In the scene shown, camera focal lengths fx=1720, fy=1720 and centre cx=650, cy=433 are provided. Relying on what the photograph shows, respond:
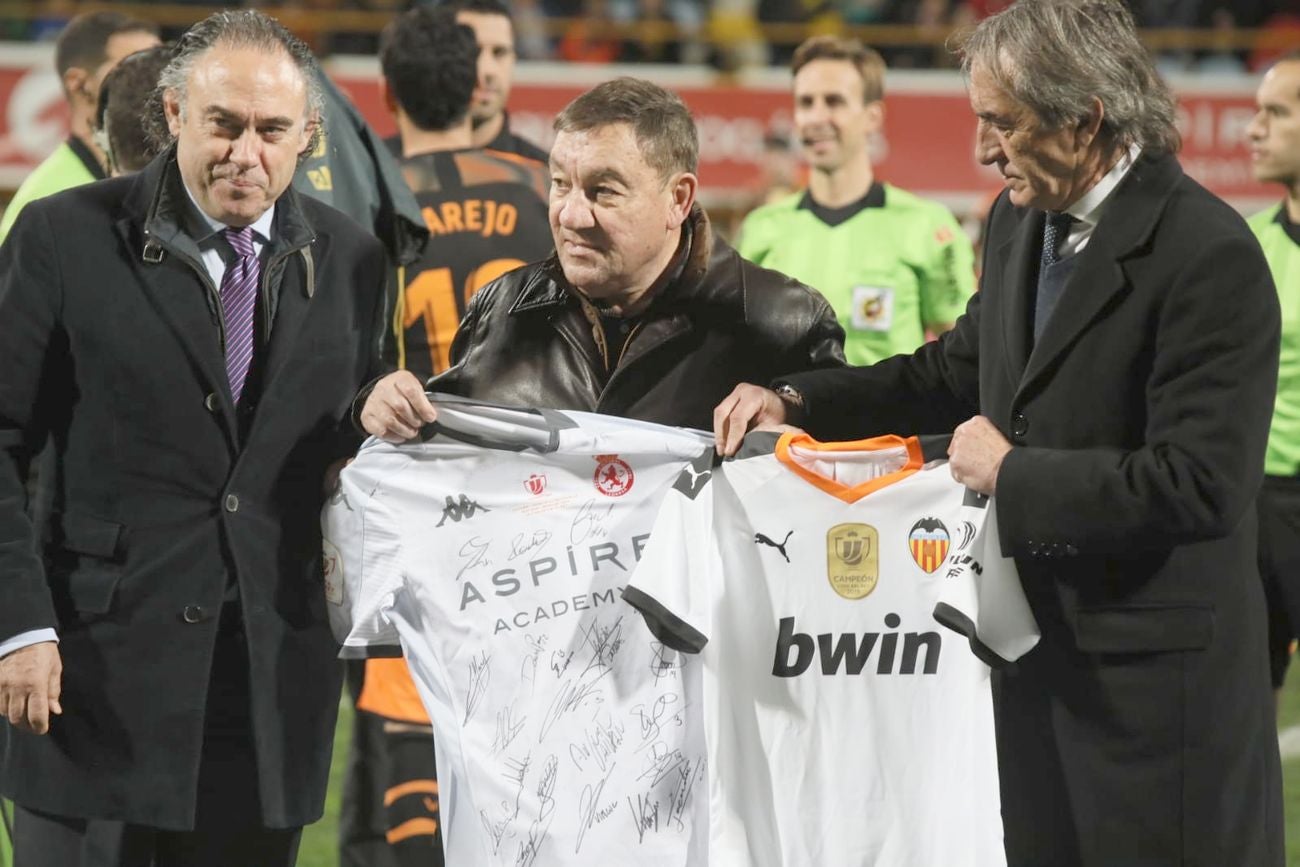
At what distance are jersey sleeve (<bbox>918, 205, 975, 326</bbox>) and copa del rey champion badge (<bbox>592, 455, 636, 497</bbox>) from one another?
3.02m

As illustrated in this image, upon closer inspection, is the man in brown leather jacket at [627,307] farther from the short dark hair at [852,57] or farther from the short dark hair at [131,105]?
the short dark hair at [852,57]

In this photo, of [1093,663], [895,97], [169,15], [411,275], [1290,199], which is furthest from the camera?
[895,97]

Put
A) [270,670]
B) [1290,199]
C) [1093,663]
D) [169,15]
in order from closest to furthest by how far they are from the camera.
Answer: [1093,663], [270,670], [1290,199], [169,15]

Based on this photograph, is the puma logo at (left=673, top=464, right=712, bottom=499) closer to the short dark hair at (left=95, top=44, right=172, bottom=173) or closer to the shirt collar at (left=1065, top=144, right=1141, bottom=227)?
the shirt collar at (left=1065, top=144, right=1141, bottom=227)

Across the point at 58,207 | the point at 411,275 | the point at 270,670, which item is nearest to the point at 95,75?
the point at 411,275

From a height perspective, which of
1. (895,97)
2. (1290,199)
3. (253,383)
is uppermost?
(895,97)

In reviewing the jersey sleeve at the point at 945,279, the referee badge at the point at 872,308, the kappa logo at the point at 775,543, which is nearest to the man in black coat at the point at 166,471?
the kappa logo at the point at 775,543

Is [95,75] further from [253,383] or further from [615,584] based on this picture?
[615,584]

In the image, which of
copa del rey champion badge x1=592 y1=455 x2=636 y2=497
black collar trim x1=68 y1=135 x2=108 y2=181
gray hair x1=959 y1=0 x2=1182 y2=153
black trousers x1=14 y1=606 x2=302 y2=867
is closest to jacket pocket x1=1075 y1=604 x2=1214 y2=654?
gray hair x1=959 y1=0 x2=1182 y2=153

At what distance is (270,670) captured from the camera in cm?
299

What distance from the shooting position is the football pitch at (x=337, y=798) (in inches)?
211

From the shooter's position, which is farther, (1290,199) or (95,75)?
(1290,199)

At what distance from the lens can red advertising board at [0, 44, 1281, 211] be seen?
13.1 m

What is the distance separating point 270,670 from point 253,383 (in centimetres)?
50
